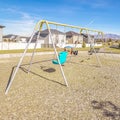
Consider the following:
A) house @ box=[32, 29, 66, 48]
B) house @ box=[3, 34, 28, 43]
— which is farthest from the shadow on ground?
house @ box=[3, 34, 28, 43]

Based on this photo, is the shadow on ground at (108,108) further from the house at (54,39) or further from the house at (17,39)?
the house at (17,39)

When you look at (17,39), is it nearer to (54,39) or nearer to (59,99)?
(54,39)

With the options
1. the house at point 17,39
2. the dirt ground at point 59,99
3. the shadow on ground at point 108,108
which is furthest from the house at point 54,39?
the shadow on ground at point 108,108

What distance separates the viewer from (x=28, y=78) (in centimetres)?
850

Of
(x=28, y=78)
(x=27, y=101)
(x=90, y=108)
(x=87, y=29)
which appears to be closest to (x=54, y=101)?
(x=27, y=101)

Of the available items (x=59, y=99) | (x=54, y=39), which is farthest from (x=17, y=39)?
(x=59, y=99)

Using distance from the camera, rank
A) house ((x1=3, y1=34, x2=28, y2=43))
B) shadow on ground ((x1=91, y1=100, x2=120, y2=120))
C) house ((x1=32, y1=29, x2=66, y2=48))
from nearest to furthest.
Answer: shadow on ground ((x1=91, y1=100, x2=120, y2=120)) < house ((x1=32, y1=29, x2=66, y2=48)) < house ((x1=3, y1=34, x2=28, y2=43))

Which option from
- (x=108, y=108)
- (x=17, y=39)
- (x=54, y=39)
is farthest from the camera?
(x=17, y=39)

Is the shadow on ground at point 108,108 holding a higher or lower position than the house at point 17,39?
lower

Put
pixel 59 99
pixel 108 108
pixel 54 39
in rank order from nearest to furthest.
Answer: pixel 108 108 < pixel 59 99 < pixel 54 39

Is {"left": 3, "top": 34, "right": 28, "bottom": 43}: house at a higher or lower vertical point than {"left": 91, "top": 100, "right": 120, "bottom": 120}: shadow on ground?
higher

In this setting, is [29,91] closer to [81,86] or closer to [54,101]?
[54,101]

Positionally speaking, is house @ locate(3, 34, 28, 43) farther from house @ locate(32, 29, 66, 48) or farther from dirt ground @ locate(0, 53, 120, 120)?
dirt ground @ locate(0, 53, 120, 120)

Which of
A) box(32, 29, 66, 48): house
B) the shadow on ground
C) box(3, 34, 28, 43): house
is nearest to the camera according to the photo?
the shadow on ground
